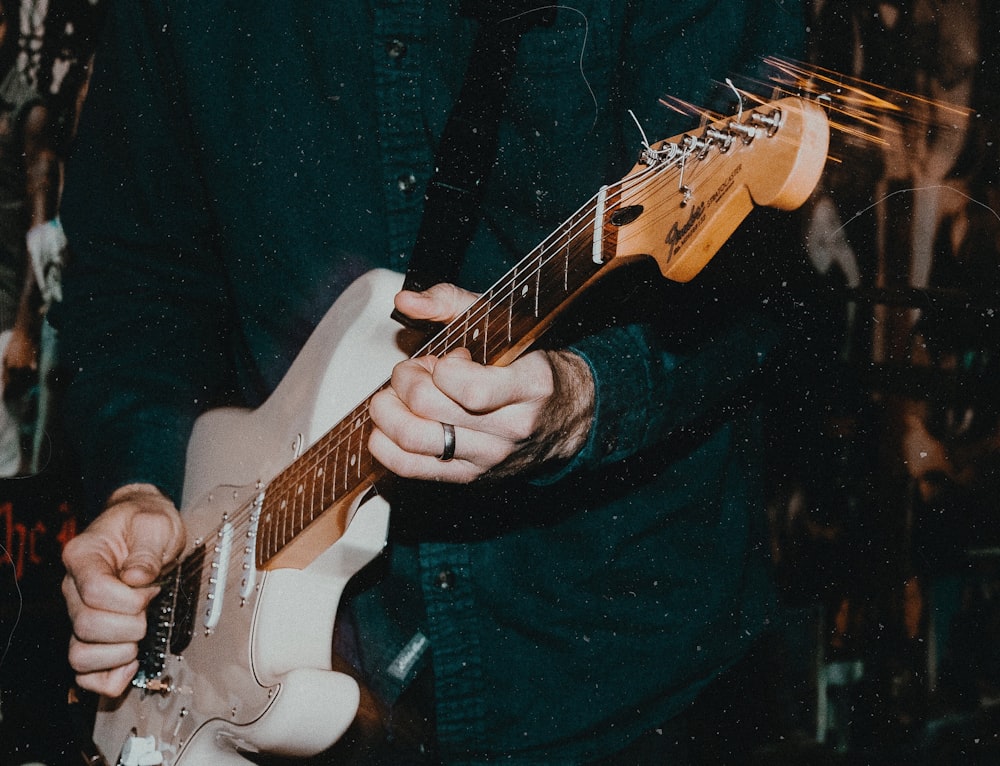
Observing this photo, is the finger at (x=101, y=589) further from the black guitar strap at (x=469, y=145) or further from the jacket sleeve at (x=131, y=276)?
the black guitar strap at (x=469, y=145)

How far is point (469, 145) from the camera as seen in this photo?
65cm

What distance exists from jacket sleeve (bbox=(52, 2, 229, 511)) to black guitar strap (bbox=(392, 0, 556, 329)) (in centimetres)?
38

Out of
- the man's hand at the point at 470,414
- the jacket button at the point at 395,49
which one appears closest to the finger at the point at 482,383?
the man's hand at the point at 470,414

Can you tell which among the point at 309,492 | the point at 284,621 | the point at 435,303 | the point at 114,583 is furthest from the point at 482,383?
the point at 114,583

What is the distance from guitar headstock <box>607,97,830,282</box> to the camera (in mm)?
341

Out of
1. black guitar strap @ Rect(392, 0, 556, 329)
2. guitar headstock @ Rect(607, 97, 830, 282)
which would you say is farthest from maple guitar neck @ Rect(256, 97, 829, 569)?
black guitar strap @ Rect(392, 0, 556, 329)

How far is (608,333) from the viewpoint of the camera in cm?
58

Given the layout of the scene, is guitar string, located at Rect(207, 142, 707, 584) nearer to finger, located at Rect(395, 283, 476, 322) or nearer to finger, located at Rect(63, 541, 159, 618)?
finger, located at Rect(395, 283, 476, 322)

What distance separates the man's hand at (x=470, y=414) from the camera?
1.43ft

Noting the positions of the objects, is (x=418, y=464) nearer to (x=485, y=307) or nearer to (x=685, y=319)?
(x=485, y=307)

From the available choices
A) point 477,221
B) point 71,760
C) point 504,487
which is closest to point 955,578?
point 504,487

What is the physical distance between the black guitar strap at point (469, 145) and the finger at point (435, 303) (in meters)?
0.03

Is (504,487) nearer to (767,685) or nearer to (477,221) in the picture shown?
(477,221)

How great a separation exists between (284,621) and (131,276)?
19.6 inches
